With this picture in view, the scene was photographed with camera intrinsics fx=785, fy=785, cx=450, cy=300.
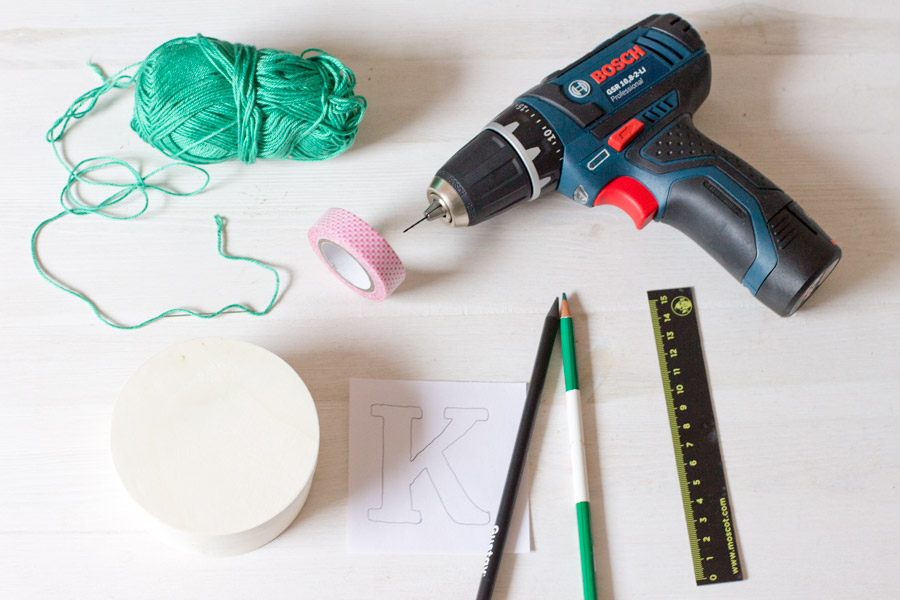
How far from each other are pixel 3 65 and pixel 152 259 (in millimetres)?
297

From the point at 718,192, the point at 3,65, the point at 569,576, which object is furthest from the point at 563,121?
the point at 3,65

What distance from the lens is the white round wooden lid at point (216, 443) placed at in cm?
63

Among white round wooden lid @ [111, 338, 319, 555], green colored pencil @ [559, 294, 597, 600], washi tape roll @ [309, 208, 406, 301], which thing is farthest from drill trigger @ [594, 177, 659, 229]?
white round wooden lid @ [111, 338, 319, 555]

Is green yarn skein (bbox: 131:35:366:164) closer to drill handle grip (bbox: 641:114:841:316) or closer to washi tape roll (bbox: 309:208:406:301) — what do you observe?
washi tape roll (bbox: 309:208:406:301)

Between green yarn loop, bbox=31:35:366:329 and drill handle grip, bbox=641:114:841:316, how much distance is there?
1.06ft

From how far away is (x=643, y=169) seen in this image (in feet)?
2.58

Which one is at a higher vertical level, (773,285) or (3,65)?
(3,65)

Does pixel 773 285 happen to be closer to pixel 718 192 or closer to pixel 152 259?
pixel 718 192

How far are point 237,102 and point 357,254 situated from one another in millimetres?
196

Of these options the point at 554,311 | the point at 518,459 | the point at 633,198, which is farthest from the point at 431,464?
the point at 633,198

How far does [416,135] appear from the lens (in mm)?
867

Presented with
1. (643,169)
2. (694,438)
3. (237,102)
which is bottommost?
(694,438)

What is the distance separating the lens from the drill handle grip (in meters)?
0.74

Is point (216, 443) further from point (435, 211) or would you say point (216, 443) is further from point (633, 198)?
point (633, 198)
